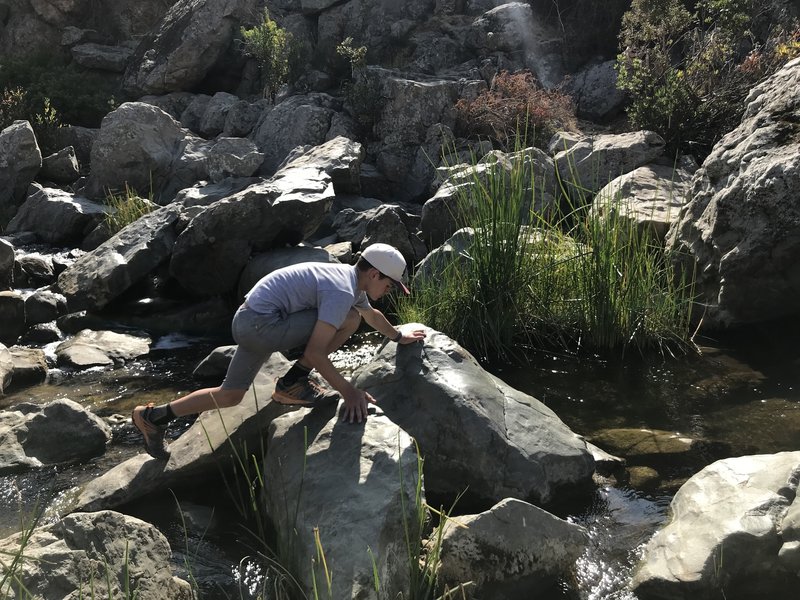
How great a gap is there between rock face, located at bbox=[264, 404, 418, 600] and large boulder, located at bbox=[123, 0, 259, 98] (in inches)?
695

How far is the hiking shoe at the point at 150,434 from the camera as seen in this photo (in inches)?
185

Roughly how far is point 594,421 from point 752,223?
9.38ft

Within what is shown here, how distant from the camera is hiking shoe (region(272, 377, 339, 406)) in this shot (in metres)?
4.46

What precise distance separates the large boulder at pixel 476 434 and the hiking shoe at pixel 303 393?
1.58 feet

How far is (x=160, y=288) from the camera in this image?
33.5 feet

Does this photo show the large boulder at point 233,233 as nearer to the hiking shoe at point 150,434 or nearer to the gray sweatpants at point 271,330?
the hiking shoe at point 150,434

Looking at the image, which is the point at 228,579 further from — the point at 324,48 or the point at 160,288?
the point at 324,48

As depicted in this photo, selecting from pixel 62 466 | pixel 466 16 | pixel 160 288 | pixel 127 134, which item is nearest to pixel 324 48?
pixel 466 16

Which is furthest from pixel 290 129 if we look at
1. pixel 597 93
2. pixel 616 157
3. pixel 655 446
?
pixel 655 446

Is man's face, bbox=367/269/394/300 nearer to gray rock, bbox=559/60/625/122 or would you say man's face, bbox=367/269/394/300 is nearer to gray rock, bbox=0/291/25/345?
gray rock, bbox=0/291/25/345

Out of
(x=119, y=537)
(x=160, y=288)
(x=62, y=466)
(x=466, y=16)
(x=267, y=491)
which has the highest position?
(x=466, y=16)

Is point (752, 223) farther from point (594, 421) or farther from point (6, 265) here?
point (6, 265)

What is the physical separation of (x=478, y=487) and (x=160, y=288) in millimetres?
6927

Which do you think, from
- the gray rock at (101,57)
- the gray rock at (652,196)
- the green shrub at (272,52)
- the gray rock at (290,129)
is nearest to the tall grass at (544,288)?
the gray rock at (652,196)
